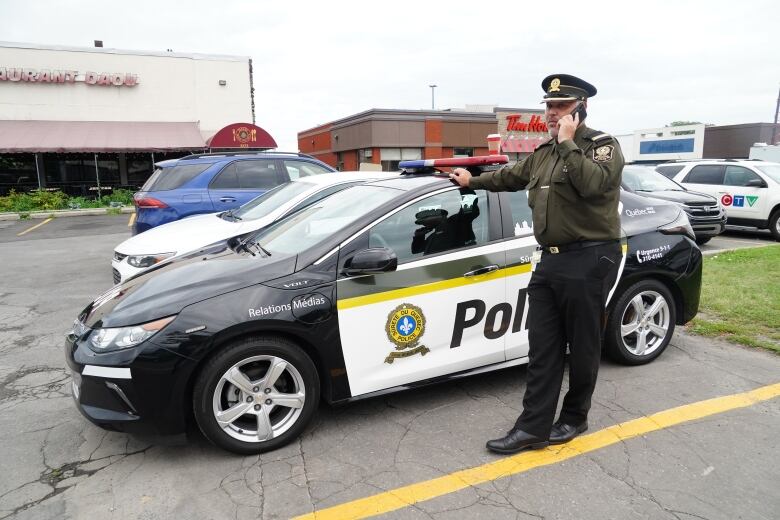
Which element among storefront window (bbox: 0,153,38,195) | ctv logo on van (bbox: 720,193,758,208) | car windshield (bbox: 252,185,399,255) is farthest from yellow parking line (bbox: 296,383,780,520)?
storefront window (bbox: 0,153,38,195)

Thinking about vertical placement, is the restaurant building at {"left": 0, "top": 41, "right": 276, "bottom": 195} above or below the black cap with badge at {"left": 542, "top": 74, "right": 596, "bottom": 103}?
above

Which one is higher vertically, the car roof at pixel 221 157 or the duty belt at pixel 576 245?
the car roof at pixel 221 157

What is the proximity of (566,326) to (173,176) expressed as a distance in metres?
6.56

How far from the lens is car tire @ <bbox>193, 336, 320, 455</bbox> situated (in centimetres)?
300

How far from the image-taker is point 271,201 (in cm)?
664

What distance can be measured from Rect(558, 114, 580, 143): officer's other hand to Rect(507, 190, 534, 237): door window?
3.32 ft

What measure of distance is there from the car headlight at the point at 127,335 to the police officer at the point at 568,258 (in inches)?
77.6

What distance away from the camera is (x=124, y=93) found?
22891 mm

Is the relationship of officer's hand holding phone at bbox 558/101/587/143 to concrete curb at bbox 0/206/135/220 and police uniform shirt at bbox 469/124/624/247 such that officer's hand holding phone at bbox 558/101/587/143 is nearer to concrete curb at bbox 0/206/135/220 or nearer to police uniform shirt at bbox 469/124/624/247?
police uniform shirt at bbox 469/124/624/247

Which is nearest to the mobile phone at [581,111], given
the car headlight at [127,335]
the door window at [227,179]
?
the car headlight at [127,335]

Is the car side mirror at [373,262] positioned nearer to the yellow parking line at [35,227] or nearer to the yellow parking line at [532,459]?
the yellow parking line at [532,459]

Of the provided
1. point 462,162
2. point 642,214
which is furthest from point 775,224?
point 462,162

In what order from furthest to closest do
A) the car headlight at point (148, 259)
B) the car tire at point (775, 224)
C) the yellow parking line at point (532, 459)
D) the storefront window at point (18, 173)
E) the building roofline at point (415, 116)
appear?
the building roofline at point (415, 116) → the storefront window at point (18, 173) → the car tire at point (775, 224) → the car headlight at point (148, 259) → the yellow parking line at point (532, 459)

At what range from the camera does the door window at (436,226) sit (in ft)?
11.4
